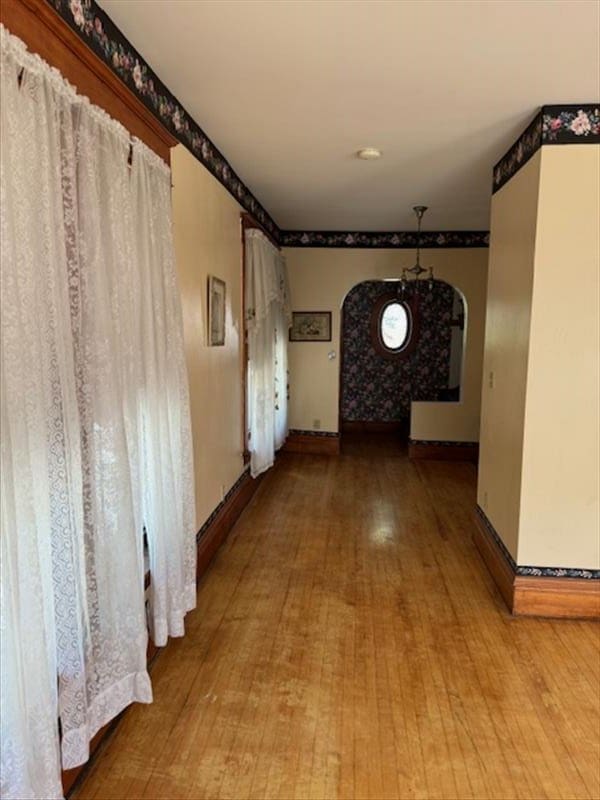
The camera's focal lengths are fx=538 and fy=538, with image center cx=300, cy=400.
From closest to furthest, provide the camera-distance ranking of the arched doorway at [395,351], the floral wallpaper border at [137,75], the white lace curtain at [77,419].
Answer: the white lace curtain at [77,419], the floral wallpaper border at [137,75], the arched doorway at [395,351]

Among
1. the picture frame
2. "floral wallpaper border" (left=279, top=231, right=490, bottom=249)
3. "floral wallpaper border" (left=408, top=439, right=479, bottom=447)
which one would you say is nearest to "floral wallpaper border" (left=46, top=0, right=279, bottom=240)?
the picture frame

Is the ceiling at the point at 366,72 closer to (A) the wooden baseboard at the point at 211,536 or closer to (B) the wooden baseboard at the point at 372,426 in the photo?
(A) the wooden baseboard at the point at 211,536

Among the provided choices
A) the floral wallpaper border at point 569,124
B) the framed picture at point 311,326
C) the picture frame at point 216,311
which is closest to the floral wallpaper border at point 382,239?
the framed picture at point 311,326

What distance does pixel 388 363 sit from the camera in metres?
8.27

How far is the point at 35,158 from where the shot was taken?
4.47 feet

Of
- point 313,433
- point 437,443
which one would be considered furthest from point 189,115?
point 437,443

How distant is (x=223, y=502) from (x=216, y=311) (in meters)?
1.36

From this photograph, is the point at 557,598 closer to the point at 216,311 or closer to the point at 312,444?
the point at 216,311

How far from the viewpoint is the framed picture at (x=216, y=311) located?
10.9 ft

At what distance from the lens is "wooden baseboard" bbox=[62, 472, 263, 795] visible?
181cm

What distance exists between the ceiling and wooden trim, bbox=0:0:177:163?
28 cm

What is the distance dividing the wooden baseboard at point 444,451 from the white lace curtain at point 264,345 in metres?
1.82

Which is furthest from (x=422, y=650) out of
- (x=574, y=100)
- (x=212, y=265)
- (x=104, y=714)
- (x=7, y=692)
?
(x=574, y=100)

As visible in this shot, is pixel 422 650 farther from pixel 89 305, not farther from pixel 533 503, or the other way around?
pixel 89 305
